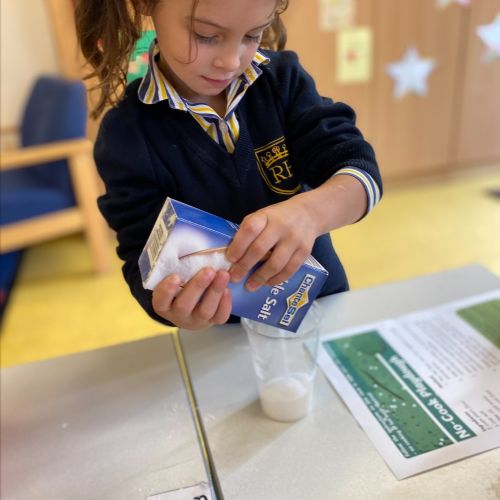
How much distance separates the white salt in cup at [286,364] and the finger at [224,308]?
94 millimetres

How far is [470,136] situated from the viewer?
2348 mm

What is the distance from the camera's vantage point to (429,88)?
2.21 meters

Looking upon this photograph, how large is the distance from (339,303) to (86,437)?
360 mm

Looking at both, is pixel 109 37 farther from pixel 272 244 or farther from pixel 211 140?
pixel 272 244

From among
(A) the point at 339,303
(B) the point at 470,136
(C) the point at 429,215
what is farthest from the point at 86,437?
(B) the point at 470,136

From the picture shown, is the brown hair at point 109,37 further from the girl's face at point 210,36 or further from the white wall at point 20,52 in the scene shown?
the white wall at point 20,52

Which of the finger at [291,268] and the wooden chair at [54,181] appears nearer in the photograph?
the finger at [291,268]

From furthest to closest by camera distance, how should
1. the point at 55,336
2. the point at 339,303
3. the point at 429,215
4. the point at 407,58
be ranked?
the point at 407,58
the point at 429,215
the point at 55,336
the point at 339,303

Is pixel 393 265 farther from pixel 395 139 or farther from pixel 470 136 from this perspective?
pixel 470 136

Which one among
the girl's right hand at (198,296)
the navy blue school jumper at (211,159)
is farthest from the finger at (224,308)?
the navy blue school jumper at (211,159)

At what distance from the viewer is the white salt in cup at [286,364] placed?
0.55 m

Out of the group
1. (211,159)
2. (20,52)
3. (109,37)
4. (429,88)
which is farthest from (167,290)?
(429,88)

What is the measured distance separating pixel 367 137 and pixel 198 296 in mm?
1656

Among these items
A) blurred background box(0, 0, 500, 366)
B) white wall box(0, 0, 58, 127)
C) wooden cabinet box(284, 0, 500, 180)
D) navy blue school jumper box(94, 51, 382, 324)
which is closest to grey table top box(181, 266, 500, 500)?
navy blue school jumper box(94, 51, 382, 324)
